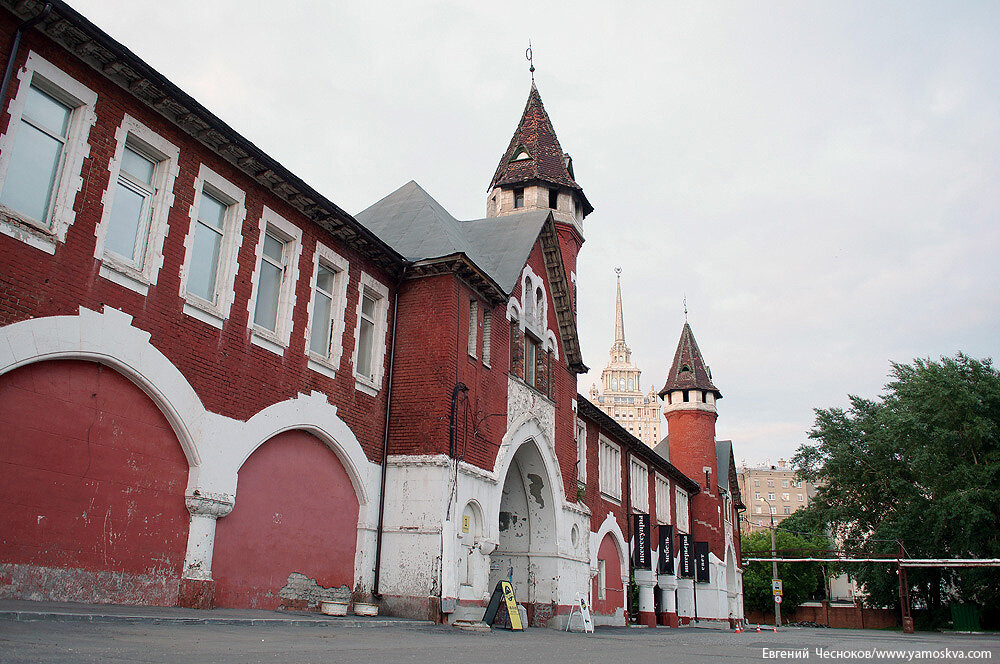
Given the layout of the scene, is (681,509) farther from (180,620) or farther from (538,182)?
(180,620)

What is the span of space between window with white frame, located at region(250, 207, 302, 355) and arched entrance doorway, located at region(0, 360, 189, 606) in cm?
269

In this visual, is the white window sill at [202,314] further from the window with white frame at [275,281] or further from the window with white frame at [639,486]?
the window with white frame at [639,486]

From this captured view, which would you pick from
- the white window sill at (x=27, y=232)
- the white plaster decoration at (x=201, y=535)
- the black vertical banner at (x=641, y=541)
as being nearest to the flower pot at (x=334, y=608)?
the white plaster decoration at (x=201, y=535)

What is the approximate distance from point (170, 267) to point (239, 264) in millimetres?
1548

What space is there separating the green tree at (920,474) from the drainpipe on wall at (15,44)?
38.6 meters

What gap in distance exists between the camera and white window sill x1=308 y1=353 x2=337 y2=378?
14023 millimetres

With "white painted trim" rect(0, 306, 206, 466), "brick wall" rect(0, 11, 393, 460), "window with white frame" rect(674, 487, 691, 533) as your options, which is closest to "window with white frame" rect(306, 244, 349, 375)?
"brick wall" rect(0, 11, 393, 460)

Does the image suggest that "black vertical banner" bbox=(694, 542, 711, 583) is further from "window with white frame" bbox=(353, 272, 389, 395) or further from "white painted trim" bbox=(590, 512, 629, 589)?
"window with white frame" bbox=(353, 272, 389, 395)

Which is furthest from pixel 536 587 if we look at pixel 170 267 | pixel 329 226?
pixel 170 267

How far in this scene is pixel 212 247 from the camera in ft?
40.3

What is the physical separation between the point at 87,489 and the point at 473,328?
923 cm

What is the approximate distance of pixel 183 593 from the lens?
420 inches

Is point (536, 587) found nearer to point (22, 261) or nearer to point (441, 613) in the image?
point (441, 613)

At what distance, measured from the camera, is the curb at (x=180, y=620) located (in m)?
7.14
